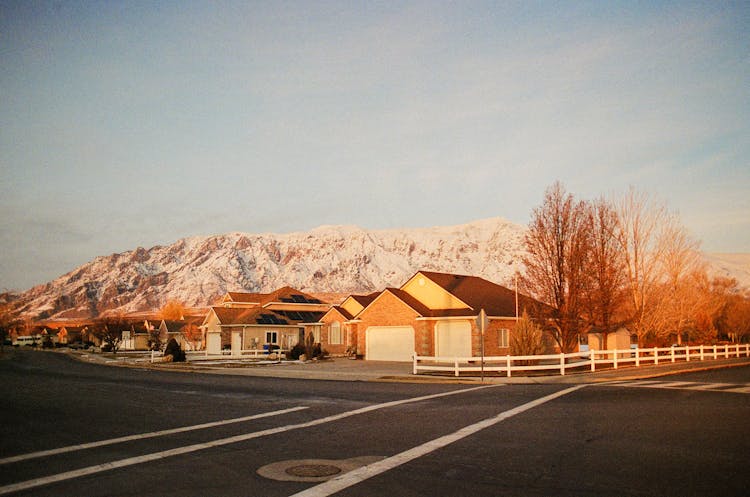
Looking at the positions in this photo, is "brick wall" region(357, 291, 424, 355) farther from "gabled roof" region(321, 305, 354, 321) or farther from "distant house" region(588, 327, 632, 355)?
"distant house" region(588, 327, 632, 355)

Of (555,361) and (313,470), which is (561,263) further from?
(313,470)

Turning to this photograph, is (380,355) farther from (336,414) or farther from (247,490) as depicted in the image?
(247,490)

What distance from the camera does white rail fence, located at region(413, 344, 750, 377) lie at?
2911cm

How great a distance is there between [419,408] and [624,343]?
53.4 metres

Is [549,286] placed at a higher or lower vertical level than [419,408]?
higher

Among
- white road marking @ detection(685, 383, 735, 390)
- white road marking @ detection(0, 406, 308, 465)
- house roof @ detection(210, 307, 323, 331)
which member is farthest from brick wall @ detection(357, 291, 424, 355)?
white road marking @ detection(0, 406, 308, 465)

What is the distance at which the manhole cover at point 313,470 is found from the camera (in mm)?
8242

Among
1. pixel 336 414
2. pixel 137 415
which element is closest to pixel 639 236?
pixel 336 414

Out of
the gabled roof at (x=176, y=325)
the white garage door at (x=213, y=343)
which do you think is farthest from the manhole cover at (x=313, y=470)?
the gabled roof at (x=176, y=325)

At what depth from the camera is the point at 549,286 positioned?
1399 inches

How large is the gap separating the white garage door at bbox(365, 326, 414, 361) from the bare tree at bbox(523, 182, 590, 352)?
11.2 m

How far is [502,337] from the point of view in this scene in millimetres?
43656

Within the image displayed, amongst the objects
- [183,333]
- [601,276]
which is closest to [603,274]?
[601,276]

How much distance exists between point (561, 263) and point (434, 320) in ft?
37.3
